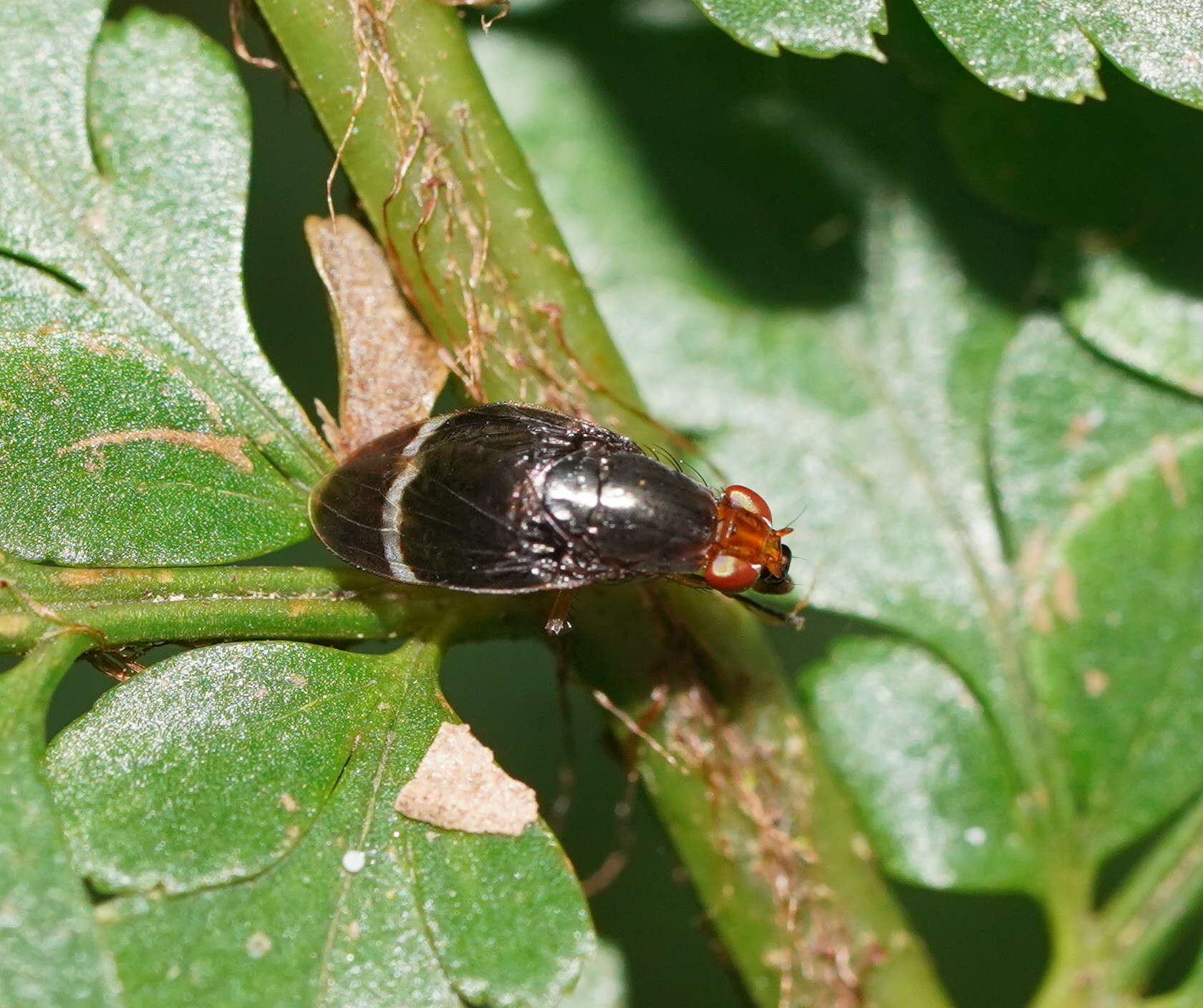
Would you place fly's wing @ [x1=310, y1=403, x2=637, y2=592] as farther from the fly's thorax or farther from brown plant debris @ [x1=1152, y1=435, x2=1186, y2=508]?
brown plant debris @ [x1=1152, y1=435, x2=1186, y2=508]

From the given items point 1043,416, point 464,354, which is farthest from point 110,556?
point 1043,416

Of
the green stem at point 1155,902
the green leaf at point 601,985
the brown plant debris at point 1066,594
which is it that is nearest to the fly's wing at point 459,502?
the brown plant debris at point 1066,594

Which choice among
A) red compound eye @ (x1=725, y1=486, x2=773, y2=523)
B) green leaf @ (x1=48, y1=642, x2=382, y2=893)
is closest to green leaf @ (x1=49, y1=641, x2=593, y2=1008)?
green leaf @ (x1=48, y1=642, x2=382, y2=893)

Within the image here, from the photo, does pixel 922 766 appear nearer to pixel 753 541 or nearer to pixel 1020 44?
pixel 753 541

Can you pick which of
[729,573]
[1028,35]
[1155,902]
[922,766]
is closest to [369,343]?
[729,573]

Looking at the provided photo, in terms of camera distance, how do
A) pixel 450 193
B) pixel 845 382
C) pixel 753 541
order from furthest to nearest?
pixel 845 382
pixel 753 541
pixel 450 193
